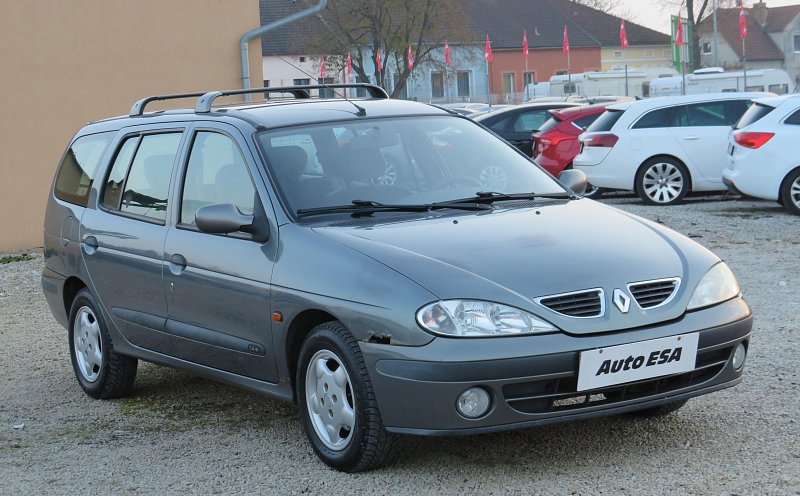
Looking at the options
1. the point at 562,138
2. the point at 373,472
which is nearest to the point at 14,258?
the point at 562,138

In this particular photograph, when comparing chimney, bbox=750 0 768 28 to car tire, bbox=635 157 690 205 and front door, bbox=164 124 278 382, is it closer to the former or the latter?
car tire, bbox=635 157 690 205

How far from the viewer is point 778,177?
48.1 ft

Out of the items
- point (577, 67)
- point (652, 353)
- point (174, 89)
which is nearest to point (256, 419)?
point (652, 353)

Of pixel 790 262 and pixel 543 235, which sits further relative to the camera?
pixel 790 262

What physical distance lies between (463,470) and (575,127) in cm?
1439

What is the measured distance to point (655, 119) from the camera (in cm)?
1711

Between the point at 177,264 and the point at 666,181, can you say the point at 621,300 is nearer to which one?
the point at 177,264

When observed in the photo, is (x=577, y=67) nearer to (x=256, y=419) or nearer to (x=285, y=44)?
(x=285, y=44)

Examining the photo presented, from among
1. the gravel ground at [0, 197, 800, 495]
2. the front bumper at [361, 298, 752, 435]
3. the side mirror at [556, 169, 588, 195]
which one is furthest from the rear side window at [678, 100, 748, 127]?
the front bumper at [361, 298, 752, 435]

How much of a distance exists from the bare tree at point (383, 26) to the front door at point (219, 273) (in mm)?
44234

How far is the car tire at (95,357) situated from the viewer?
23.0 ft

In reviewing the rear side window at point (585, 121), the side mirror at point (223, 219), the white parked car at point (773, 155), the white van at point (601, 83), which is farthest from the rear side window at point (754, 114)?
the white van at point (601, 83)

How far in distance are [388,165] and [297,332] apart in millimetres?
1055

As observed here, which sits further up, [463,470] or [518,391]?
[518,391]
